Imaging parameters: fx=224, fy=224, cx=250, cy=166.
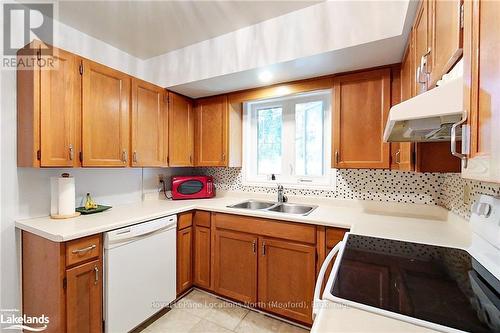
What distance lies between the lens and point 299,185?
231cm

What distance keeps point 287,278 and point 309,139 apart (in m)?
1.34

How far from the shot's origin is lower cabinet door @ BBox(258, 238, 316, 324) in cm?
168

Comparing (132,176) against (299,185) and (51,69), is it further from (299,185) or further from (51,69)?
(299,185)

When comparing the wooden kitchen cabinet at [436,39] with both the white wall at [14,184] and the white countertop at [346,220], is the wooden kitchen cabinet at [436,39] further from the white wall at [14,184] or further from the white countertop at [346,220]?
the white wall at [14,184]

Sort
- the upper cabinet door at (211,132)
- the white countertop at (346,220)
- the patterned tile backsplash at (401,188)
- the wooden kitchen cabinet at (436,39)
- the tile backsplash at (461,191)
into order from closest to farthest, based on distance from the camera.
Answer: the wooden kitchen cabinet at (436,39) → the tile backsplash at (461,191) → the white countertop at (346,220) → the patterned tile backsplash at (401,188) → the upper cabinet door at (211,132)

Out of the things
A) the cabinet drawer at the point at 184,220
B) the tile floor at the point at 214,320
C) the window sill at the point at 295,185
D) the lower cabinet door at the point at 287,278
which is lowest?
the tile floor at the point at 214,320

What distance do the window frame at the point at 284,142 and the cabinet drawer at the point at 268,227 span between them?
0.66 metres

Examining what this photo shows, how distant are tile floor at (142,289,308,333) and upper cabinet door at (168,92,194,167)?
53.6 inches

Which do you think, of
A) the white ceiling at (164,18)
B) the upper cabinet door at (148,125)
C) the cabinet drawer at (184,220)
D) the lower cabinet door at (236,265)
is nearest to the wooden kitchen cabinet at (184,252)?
the cabinet drawer at (184,220)

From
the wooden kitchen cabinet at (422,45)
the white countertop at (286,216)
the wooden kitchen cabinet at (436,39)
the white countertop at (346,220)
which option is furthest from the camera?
the white countertop at (286,216)

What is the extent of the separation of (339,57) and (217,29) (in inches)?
39.2

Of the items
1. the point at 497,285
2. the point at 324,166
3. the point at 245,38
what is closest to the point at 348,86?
the point at 324,166

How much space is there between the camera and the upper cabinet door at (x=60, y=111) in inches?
56.3

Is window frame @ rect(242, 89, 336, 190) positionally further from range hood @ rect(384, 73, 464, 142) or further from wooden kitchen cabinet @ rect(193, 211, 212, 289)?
range hood @ rect(384, 73, 464, 142)
